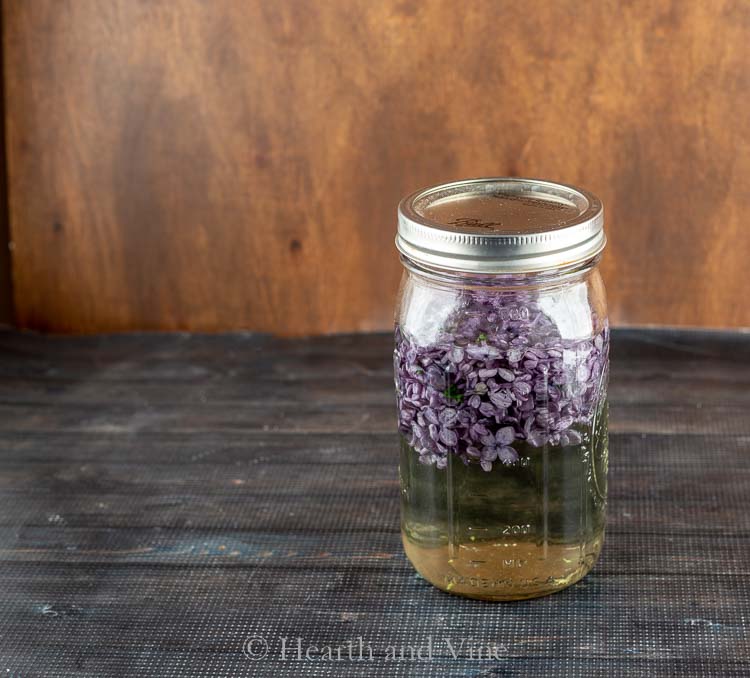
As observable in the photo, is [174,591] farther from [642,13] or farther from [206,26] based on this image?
[642,13]

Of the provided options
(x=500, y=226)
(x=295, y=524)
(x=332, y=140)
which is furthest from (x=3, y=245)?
(x=500, y=226)

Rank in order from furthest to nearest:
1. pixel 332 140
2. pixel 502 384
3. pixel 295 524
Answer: pixel 332 140 < pixel 295 524 < pixel 502 384

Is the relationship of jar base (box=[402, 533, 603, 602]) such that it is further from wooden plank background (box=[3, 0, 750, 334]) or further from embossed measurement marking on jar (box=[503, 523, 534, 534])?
wooden plank background (box=[3, 0, 750, 334])

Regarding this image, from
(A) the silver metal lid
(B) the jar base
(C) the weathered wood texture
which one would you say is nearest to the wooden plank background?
(C) the weathered wood texture

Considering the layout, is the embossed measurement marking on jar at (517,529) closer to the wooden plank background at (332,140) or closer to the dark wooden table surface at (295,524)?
the dark wooden table surface at (295,524)

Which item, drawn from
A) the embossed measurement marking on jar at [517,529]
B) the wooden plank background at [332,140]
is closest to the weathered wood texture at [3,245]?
the wooden plank background at [332,140]

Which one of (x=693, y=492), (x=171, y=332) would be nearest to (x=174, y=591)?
(x=693, y=492)

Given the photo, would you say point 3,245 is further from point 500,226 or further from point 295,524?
point 500,226
